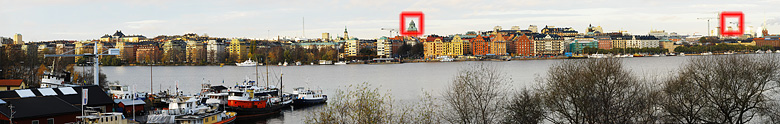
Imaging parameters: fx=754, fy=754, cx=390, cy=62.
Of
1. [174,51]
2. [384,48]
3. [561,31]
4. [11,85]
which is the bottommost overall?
[11,85]

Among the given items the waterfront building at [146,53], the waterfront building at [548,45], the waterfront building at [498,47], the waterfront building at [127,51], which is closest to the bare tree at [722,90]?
the waterfront building at [146,53]

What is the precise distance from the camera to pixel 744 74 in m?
9.83

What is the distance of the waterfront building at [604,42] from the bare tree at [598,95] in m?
78.1

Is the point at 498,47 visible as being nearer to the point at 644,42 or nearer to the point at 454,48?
the point at 454,48

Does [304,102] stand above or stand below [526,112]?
below

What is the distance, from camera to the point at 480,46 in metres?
76.8

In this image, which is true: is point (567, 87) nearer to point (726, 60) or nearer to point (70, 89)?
point (726, 60)

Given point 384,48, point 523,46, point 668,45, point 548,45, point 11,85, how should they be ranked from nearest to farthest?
point 11,85
point 384,48
point 523,46
point 548,45
point 668,45

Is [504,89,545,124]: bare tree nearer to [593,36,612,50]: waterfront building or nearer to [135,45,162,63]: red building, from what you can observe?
[135,45,162,63]: red building

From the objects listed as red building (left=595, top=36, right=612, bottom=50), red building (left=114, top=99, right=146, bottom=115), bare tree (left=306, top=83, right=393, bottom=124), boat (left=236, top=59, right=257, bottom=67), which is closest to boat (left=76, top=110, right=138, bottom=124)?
bare tree (left=306, top=83, right=393, bottom=124)

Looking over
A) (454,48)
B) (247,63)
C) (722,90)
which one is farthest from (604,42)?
(722,90)

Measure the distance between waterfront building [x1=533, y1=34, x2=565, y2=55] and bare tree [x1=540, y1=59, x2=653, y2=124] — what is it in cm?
7099

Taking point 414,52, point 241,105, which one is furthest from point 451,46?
point 241,105

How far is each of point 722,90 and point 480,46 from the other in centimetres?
6709
